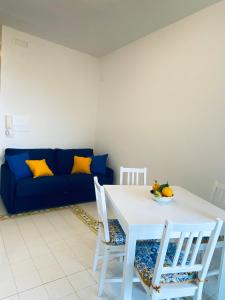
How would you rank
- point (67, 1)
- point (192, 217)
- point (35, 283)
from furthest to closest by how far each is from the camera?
point (67, 1) → point (35, 283) → point (192, 217)

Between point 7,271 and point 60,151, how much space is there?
227cm

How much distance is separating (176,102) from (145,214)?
1.73m

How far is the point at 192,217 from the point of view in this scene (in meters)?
1.60

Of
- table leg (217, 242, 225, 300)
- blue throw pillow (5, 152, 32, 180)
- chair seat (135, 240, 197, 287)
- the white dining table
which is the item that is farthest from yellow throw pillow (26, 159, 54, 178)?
table leg (217, 242, 225, 300)

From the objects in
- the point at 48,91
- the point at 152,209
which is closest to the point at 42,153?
the point at 48,91

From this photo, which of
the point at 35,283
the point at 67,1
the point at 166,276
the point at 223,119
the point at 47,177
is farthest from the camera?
the point at 47,177

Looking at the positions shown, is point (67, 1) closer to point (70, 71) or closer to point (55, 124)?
point (70, 71)

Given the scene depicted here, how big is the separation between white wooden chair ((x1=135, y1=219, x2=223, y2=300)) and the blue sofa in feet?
6.86

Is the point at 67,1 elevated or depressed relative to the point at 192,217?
elevated

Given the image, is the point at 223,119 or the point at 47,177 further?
the point at 47,177

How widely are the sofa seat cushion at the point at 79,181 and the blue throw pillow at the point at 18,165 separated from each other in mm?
600

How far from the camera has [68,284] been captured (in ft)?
6.21

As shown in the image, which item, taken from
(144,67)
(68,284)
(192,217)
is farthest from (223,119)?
(68,284)

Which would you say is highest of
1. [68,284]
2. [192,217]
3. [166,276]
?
[192,217]
